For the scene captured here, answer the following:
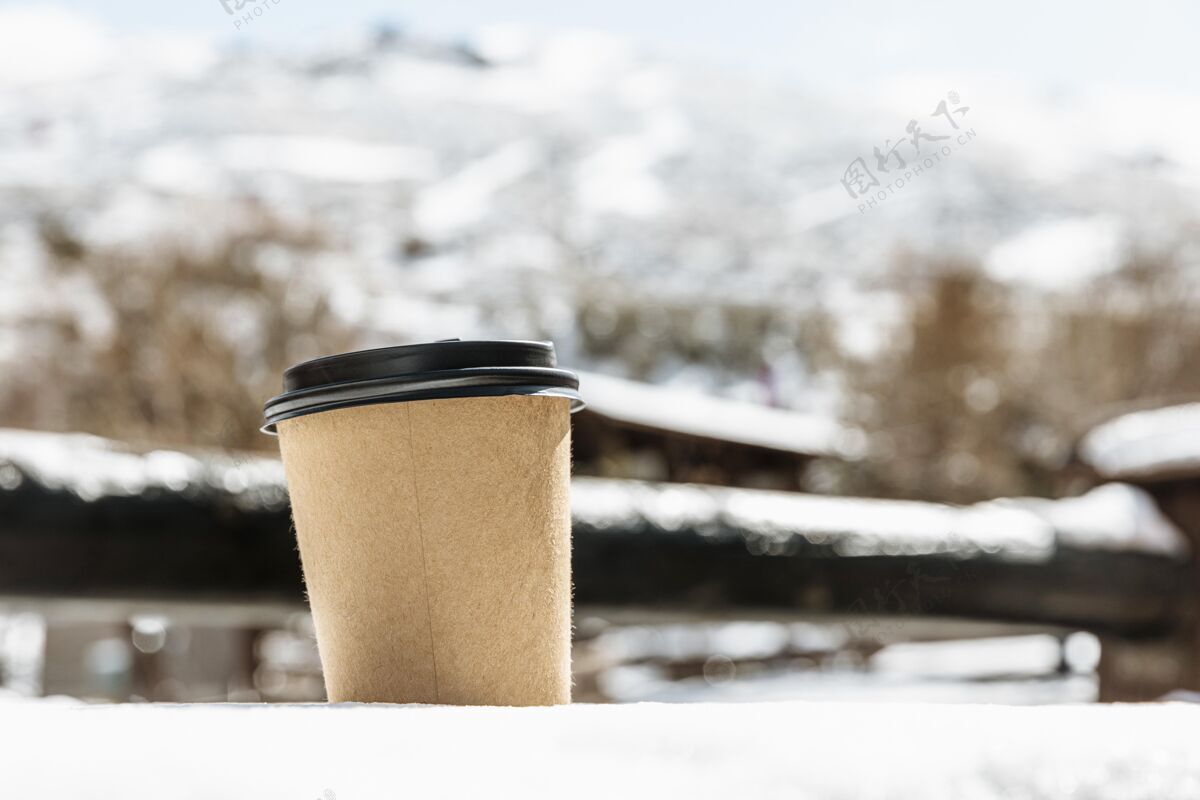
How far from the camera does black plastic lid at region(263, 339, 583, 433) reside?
82cm

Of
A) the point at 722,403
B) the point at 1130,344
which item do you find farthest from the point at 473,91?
the point at 722,403

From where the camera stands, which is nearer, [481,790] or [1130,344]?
[481,790]

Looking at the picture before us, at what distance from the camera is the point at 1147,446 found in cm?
210

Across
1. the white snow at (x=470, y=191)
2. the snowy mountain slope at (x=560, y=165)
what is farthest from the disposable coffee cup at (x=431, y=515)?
the white snow at (x=470, y=191)

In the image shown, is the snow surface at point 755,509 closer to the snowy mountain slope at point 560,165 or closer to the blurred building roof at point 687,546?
the blurred building roof at point 687,546

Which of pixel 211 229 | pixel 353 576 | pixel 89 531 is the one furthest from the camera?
pixel 211 229

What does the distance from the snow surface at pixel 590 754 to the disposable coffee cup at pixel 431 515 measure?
9.0 inches

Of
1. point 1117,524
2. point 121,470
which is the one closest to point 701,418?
point 1117,524

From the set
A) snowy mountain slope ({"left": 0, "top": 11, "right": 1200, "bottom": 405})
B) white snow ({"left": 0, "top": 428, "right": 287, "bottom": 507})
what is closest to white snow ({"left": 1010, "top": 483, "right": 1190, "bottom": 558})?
white snow ({"left": 0, "top": 428, "right": 287, "bottom": 507})

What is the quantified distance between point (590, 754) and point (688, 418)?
11389mm

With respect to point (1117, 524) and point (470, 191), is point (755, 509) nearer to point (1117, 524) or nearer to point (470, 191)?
point (1117, 524)

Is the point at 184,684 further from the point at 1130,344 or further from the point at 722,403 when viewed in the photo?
the point at 1130,344

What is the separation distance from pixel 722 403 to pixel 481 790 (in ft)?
43.4

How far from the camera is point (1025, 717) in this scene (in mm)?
600
